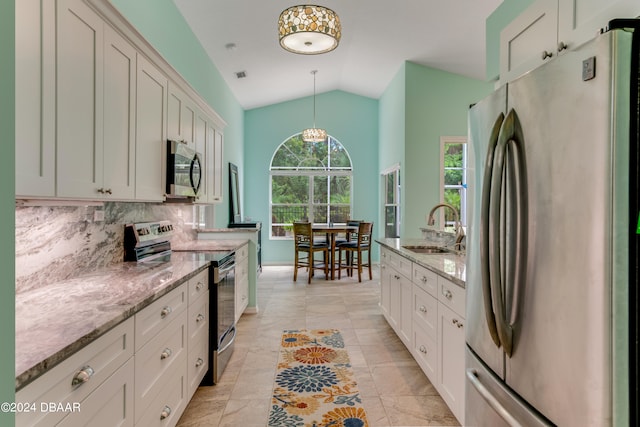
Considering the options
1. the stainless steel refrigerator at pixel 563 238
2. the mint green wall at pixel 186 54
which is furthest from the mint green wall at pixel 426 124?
the stainless steel refrigerator at pixel 563 238

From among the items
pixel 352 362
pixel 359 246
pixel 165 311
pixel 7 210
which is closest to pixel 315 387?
pixel 352 362

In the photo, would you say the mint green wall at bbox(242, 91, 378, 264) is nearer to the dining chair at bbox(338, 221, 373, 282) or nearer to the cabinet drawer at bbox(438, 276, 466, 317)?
the dining chair at bbox(338, 221, 373, 282)

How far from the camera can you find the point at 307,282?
6.16m

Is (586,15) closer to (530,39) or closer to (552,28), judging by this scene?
(552,28)

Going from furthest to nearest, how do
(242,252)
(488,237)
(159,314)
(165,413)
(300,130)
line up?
(300,130), (242,252), (165,413), (159,314), (488,237)

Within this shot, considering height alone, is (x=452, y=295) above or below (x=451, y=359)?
above

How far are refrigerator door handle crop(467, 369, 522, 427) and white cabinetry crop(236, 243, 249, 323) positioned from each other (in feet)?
8.90

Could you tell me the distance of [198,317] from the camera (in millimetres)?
2363

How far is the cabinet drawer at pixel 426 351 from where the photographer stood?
7.77 feet

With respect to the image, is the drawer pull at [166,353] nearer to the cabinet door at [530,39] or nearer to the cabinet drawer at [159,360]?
the cabinet drawer at [159,360]

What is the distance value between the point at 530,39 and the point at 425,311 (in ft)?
5.83

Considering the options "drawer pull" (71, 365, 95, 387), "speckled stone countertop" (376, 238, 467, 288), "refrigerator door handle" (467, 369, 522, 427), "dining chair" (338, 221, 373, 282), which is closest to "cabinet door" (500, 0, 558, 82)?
"speckled stone countertop" (376, 238, 467, 288)

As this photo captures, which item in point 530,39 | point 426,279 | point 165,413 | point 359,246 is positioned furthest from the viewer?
point 359,246

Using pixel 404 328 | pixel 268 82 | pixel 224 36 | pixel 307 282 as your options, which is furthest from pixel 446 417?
pixel 268 82
